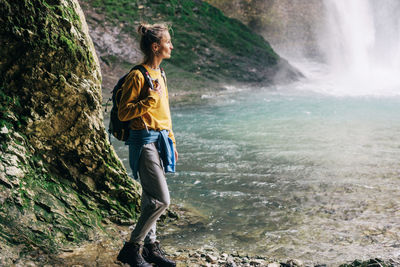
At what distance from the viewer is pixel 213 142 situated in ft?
32.9

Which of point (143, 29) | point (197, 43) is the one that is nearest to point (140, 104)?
point (143, 29)

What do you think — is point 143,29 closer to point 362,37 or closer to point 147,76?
point 147,76

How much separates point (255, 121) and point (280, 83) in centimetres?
1017

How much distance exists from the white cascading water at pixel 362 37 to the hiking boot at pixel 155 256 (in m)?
27.5

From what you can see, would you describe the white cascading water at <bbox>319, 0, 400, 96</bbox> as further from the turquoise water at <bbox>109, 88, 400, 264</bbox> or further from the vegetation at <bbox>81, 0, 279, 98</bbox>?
the turquoise water at <bbox>109, 88, 400, 264</bbox>

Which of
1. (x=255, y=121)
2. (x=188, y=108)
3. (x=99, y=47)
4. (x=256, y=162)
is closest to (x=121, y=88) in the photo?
(x=256, y=162)

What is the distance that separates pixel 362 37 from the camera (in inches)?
1492

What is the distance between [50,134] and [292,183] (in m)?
4.20

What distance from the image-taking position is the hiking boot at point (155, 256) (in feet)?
11.6

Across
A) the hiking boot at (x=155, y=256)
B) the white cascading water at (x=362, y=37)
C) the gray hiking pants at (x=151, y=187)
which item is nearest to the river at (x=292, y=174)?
the hiking boot at (x=155, y=256)

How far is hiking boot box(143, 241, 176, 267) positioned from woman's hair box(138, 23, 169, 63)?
5.40ft

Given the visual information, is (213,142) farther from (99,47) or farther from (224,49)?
(224,49)

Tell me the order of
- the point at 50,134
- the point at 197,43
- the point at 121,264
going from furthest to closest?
the point at 197,43, the point at 50,134, the point at 121,264

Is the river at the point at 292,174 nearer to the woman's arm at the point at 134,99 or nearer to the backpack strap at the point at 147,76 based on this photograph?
the woman's arm at the point at 134,99
